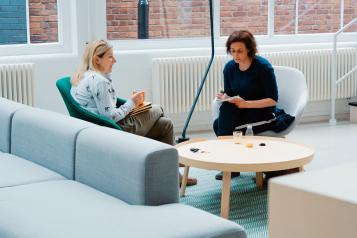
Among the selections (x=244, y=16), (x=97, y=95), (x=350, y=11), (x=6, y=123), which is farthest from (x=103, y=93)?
(x=350, y=11)

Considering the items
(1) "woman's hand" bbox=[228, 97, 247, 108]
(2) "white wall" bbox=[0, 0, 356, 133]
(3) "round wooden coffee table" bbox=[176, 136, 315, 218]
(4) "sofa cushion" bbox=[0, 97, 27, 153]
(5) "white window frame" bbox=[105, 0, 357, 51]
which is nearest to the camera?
(4) "sofa cushion" bbox=[0, 97, 27, 153]

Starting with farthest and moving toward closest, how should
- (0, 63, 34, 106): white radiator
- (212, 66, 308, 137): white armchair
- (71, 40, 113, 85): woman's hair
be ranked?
1. (0, 63, 34, 106): white radiator
2. (212, 66, 308, 137): white armchair
3. (71, 40, 113, 85): woman's hair

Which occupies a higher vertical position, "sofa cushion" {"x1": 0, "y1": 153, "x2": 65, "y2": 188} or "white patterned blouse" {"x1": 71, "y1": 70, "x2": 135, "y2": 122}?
"white patterned blouse" {"x1": 71, "y1": 70, "x2": 135, "y2": 122}

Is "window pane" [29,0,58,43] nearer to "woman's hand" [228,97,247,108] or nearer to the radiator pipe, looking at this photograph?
the radiator pipe

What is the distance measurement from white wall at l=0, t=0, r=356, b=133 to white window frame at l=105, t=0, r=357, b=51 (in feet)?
0.27

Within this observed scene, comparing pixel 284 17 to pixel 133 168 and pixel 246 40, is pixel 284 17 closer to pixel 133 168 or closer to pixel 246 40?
pixel 246 40

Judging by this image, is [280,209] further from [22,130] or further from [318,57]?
[318,57]

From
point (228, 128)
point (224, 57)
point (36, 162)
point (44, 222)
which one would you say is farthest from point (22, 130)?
point (224, 57)

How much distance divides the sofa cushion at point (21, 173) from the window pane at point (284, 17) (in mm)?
4636

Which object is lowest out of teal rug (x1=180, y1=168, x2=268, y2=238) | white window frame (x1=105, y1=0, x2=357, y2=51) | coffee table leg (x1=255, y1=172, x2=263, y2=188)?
teal rug (x1=180, y1=168, x2=268, y2=238)

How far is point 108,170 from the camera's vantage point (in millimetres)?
2945

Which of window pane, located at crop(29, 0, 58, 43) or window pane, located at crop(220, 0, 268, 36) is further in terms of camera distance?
window pane, located at crop(220, 0, 268, 36)

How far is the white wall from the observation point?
6.08 metres

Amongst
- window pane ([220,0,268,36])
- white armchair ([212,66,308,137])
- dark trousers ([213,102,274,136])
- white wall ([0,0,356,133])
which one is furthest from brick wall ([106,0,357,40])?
dark trousers ([213,102,274,136])
